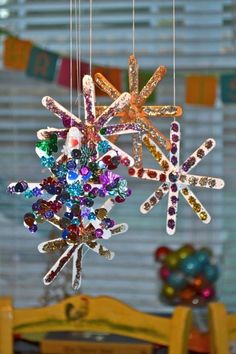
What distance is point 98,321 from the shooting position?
2121 millimetres

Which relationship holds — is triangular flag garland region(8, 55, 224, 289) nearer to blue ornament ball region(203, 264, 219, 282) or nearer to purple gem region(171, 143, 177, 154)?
purple gem region(171, 143, 177, 154)

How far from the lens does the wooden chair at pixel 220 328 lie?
2.01m

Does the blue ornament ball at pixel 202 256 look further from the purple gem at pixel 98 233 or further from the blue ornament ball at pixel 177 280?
the purple gem at pixel 98 233

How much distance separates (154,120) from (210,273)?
28.3 inches

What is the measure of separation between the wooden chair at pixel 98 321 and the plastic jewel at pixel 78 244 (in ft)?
1.36

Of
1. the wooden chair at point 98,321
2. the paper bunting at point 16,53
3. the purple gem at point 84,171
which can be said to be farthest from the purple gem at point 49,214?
the paper bunting at point 16,53

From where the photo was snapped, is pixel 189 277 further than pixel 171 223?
Yes

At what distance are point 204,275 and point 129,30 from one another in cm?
104

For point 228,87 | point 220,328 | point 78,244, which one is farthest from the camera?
point 228,87

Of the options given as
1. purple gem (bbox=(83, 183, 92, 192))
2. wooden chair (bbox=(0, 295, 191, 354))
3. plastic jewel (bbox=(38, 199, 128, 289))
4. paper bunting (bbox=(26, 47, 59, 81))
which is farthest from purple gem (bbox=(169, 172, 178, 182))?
paper bunting (bbox=(26, 47, 59, 81))

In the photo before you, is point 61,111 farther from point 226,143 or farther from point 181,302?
point 226,143

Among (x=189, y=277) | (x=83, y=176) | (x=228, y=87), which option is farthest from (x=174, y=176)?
(x=228, y=87)

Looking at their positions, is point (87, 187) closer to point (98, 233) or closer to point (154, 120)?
point (98, 233)

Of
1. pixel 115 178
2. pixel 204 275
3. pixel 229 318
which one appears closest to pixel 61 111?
pixel 115 178
